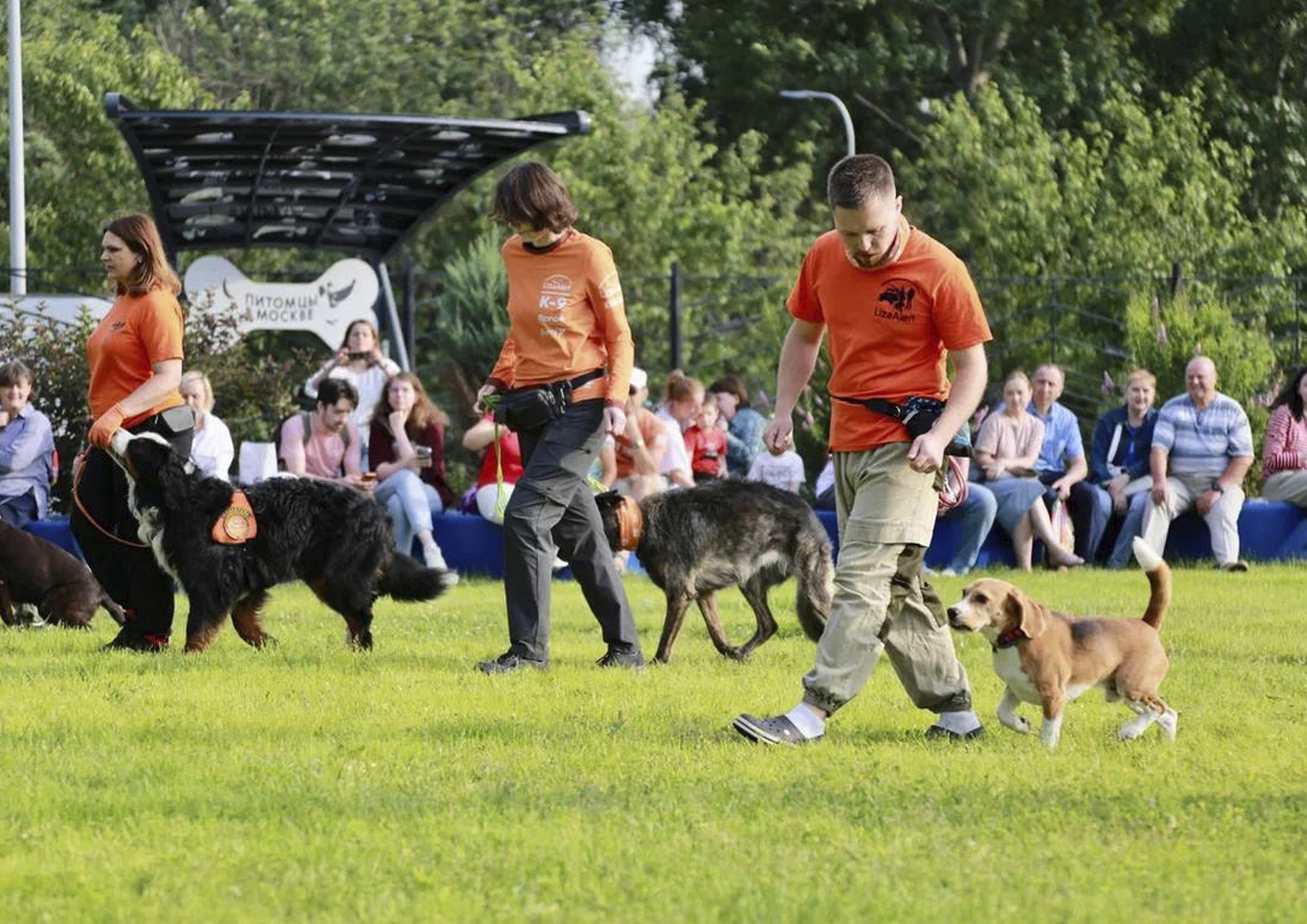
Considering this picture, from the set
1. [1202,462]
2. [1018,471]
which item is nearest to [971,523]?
[1018,471]

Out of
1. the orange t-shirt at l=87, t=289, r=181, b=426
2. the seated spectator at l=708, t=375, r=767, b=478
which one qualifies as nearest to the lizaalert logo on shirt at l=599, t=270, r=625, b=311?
the orange t-shirt at l=87, t=289, r=181, b=426

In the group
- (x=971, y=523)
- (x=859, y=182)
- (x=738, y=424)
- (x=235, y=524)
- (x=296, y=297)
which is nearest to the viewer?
(x=859, y=182)

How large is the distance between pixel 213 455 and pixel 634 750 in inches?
294

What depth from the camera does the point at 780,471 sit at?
15.5m

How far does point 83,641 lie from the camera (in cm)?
1041

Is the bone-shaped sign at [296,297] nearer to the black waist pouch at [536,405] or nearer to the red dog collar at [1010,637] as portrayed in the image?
the black waist pouch at [536,405]

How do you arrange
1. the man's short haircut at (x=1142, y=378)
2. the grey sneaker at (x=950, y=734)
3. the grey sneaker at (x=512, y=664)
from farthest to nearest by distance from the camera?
1. the man's short haircut at (x=1142, y=378)
2. the grey sneaker at (x=512, y=664)
3. the grey sneaker at (x=950, y=734)

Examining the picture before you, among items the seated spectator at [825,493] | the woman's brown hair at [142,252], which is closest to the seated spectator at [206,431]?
the woman's brown hair at [142,252]

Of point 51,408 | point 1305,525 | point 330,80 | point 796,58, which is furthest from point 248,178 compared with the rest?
point 796,58

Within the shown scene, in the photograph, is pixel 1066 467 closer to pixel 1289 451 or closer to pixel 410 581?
pixel 1289 451

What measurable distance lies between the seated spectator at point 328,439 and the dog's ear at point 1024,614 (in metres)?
8.01

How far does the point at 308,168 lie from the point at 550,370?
8.94 meters

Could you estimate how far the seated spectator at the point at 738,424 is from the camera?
54.1 ft

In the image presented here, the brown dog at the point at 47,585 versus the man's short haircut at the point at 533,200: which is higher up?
the man's short haircut at the point at 533,200
